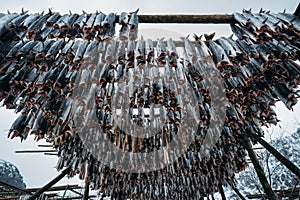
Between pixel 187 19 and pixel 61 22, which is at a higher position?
pixel 187 19

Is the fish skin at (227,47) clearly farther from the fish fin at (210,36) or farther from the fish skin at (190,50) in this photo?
the fish skin at (190,50)

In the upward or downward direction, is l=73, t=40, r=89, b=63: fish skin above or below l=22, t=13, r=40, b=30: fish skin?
below

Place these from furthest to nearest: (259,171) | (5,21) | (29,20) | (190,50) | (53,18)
Result: (259,171) < (190,50) < (53,18) < (29,20) < (5,21)

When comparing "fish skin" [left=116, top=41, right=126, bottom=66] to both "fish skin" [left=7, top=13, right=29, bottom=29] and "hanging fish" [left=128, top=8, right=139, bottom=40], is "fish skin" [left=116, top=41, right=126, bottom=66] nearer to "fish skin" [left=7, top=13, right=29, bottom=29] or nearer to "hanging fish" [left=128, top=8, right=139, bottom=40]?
"hanging fish" [left=128, top=8, right=139, bottom=40]

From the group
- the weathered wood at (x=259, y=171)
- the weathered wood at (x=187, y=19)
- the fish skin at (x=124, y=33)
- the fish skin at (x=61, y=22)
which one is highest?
the weathered wood at (x=187, y=19)

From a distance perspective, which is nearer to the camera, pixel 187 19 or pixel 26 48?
pixel 26 48

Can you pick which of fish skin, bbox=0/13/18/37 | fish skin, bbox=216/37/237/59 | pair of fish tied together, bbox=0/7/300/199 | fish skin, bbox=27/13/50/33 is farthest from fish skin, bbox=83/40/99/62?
fish skin, bbox=216/37/237/59

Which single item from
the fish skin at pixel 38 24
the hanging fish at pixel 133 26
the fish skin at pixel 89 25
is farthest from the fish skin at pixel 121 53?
the fish skin at pixel 38 24

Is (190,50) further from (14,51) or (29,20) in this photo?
(14,51)

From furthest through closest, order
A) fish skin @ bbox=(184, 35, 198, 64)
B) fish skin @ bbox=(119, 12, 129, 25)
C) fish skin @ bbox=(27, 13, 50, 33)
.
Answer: fish skin @ bbox=(184, 35, 198, 64), fish skin @ bbox=(119, 12, 129, 25), fish skin @ bbox=(27, 13, 50, 33)

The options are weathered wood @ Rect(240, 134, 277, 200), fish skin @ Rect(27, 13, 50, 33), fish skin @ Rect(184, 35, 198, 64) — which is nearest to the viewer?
fish skin @ Rect(27, 13, 50, 33)

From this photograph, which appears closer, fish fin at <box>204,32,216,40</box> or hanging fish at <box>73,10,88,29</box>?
hanging fish at <box>73,10,88,29</box>

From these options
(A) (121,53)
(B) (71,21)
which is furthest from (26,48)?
(A) (121,53)

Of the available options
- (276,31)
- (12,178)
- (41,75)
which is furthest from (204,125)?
(12,178)
